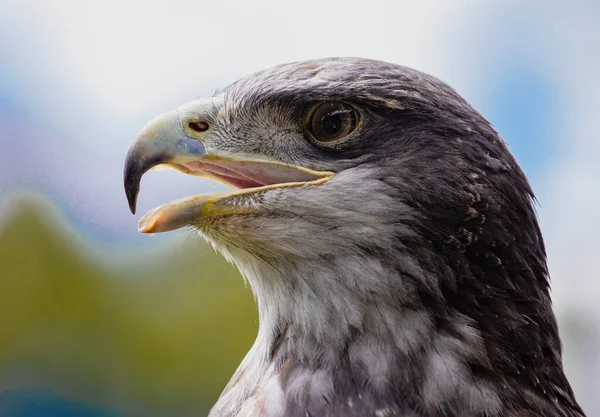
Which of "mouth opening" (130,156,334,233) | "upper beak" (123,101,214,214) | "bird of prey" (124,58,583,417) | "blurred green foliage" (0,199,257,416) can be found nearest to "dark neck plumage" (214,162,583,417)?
"bird of prey" (124,58,583,417)

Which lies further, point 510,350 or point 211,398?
point 211,398

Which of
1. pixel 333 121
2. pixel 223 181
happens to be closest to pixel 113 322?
pixel 223 181

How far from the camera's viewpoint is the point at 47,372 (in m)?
5.73

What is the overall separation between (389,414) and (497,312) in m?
0.35

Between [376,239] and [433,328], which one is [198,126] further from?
[433,328]

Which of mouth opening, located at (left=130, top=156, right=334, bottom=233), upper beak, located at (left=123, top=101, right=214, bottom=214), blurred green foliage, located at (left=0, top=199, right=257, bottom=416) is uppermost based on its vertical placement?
upper beak, located at (left=123, top=101, right=214, bottom=214)

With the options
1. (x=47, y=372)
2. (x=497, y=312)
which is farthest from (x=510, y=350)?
(x=47, y=372)

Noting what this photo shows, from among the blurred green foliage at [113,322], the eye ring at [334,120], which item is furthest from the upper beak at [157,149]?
the blurred green foliage at [113,322]

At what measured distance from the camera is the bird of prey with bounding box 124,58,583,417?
172 centimetres

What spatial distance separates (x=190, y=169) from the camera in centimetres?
186

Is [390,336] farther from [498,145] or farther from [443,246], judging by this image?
[498,145]

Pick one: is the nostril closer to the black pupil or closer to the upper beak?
the upper beak

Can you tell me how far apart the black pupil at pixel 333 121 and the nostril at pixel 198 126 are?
30 cm

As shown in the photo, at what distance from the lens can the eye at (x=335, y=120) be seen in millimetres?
1824
